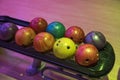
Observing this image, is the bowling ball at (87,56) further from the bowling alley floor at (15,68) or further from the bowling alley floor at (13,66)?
the bowling alley floor at (13,66)

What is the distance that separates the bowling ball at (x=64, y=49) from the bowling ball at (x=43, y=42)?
0.05 m

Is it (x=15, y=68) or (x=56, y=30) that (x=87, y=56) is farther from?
(x=15, y=68)

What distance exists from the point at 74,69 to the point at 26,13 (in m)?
1.53

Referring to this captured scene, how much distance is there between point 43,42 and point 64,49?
16 cm

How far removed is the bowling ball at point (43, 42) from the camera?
1.49 meters

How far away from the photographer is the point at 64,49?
4.73ft

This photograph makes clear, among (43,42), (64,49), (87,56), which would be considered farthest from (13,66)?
(87,56)

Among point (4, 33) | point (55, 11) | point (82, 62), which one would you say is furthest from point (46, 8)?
point (82, 62)

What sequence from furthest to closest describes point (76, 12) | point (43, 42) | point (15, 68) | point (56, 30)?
1. point (76, 12)
2. point (15, 68)
3. point (56, 30)
4. point (43, 42)

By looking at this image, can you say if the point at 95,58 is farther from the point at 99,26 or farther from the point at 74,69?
the point at 99,26

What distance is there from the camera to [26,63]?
1.90 meters

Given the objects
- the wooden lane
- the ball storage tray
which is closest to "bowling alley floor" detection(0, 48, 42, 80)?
the ball storage tray

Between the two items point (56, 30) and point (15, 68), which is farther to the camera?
point (15, 68)

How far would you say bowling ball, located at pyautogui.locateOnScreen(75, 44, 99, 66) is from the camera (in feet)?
4.55
